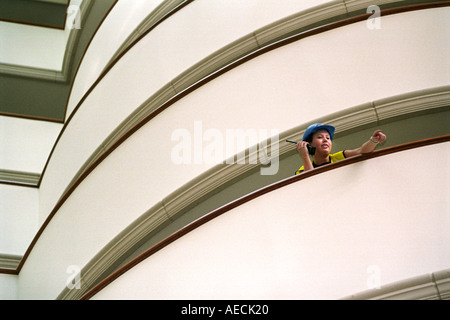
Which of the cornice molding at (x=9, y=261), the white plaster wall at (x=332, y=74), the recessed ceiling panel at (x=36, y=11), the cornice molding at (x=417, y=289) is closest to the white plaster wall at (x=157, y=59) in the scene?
the white plaster wall at (x=332, y=74)

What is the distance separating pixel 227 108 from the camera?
6.18m

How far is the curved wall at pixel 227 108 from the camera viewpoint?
588cm

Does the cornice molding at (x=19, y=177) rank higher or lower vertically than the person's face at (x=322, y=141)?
higher

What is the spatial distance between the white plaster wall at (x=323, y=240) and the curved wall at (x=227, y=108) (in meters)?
1.47

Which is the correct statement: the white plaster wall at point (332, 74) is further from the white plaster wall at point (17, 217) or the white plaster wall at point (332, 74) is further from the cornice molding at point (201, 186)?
the white plaster wall at point (17, 217)

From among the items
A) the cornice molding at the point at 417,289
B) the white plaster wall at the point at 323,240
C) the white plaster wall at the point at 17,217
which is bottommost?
the cornice molding at the point at 417,289

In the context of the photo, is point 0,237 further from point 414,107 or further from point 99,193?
point 414,107

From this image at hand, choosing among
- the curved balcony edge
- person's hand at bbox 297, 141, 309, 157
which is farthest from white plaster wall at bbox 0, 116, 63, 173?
person's hand at bbox 297, 141, 309, 157

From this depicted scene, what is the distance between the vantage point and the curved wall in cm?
588

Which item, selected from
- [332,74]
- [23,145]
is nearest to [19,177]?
[23,145]

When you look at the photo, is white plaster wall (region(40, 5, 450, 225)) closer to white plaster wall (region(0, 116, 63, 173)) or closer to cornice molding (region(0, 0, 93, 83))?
white plaster wall (region(0, 116, 63, 173))

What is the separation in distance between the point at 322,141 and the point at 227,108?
138 centimetres

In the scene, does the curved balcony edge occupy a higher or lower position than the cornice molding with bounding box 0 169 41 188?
lower

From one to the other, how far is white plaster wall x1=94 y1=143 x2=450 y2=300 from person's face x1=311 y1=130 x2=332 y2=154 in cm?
53
